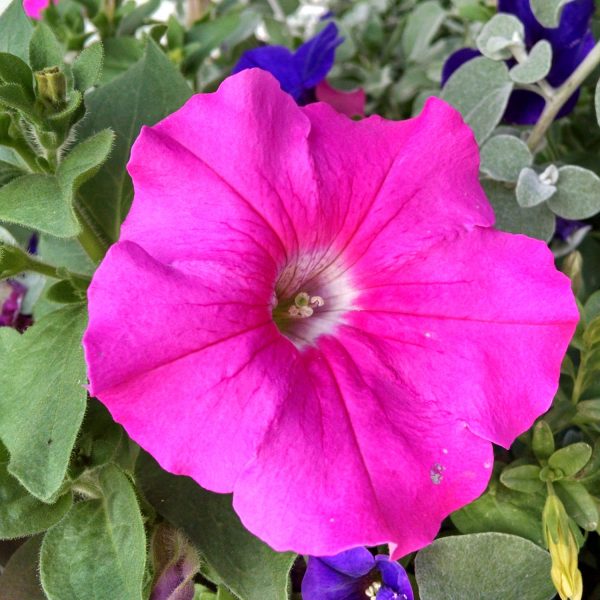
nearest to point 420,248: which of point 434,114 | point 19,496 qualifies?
point 434,114

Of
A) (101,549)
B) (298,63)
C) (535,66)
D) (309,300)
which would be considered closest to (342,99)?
(298,63)

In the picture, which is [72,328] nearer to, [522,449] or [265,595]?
[265,595]

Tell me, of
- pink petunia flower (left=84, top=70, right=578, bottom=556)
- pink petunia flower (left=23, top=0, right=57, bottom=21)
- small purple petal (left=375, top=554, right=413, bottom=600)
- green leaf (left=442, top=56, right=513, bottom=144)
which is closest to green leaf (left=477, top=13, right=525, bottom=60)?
green leaf (left=442, top=56, right=513, bottom=144)

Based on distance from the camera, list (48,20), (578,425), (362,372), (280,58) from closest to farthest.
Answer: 1. (362,372)
2. (578,425)
3. (280,58)
4. (48,20)

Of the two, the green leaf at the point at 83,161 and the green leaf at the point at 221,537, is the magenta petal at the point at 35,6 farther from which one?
the green leaf at the point at 221,537

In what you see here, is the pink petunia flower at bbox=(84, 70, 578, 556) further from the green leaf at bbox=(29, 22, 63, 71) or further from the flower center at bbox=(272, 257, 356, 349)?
the green leaf at bbox=(29, 22, 63, 71)
